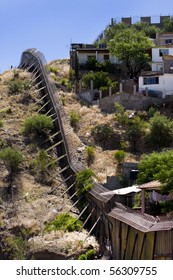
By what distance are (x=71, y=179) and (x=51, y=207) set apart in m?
2.98

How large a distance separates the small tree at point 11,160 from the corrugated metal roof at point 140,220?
13.7 m

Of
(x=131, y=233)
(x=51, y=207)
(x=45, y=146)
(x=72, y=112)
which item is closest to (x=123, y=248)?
(x=131, y=233)

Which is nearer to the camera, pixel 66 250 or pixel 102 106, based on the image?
pixel 66 250

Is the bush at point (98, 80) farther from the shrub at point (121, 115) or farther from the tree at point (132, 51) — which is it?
the shrub at point (121, 115)

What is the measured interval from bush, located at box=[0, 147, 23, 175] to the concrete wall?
33.6 ft

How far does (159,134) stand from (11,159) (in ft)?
31.3

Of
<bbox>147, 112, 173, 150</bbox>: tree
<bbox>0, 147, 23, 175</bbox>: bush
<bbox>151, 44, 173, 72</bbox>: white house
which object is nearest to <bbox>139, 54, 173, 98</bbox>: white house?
<bbox>151, 44, 173, 72</bbox>: white house

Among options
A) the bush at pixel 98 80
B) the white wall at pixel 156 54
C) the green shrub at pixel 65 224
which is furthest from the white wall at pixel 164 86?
the green shrub at pixel 65 224

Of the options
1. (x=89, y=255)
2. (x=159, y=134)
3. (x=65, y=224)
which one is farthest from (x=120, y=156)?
(x=89, y=255)

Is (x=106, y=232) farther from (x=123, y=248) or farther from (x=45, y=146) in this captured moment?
(x=45, y=146)

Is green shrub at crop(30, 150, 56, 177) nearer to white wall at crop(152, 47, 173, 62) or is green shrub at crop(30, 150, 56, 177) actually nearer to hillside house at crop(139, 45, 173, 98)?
hillside house at crop(139, 45, 173, 98)

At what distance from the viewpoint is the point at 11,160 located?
41.5 metres

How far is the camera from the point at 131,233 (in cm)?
2648

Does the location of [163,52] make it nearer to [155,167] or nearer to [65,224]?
[155,167]
